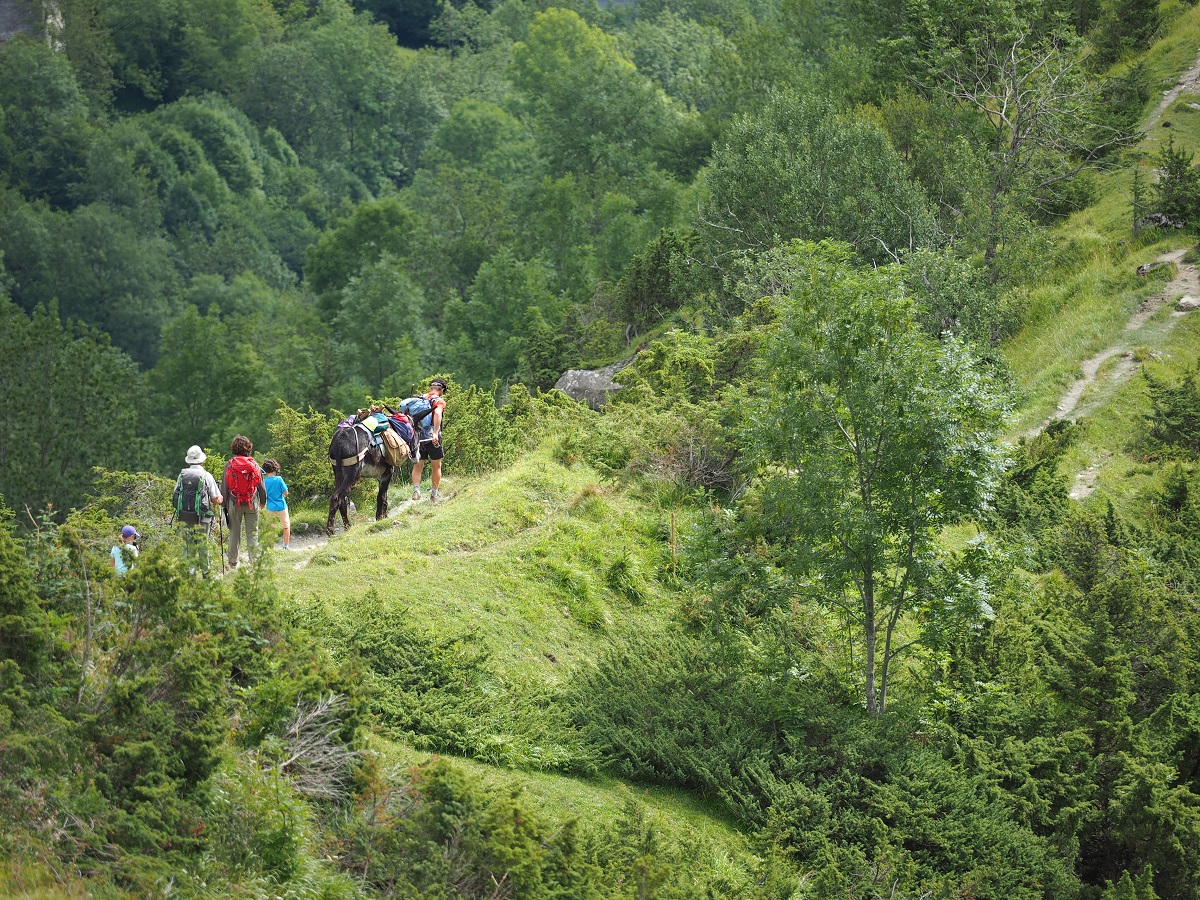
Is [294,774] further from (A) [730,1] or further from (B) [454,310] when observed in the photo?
(A) [730,1]

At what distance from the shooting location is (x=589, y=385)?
26.6 m

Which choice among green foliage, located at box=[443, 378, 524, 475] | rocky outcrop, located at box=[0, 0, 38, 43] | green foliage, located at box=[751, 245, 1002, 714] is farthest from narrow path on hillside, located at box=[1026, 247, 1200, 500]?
rocky outcrop, located at box=[0, 0, 38, 43]

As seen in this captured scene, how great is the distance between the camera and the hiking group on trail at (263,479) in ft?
38.6

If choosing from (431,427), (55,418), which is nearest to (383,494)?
(431,427)

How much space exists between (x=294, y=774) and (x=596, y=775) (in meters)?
3.91

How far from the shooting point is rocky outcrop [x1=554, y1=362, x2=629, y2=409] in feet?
85.2

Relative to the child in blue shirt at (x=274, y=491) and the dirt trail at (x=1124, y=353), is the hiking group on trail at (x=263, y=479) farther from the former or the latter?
the dirt trail at (x=1124, y=353)

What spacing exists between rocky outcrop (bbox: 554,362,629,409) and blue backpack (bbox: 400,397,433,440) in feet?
30.5

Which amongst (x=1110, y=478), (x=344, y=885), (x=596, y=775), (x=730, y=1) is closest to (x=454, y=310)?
(x=1110, y=478)

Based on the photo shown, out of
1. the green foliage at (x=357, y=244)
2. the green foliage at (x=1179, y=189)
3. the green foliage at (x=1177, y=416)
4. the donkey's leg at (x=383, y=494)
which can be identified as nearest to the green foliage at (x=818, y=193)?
the green foliage at (x=1179, y=189)

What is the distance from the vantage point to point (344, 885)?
25.8 ft

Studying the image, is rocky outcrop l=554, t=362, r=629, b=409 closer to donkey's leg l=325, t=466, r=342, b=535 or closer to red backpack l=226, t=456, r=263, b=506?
donkey's leg l=325, t=466, r=342, b=535

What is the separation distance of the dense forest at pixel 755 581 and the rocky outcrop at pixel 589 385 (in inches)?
101

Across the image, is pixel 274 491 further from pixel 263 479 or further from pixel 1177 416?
pixel 1177 416
